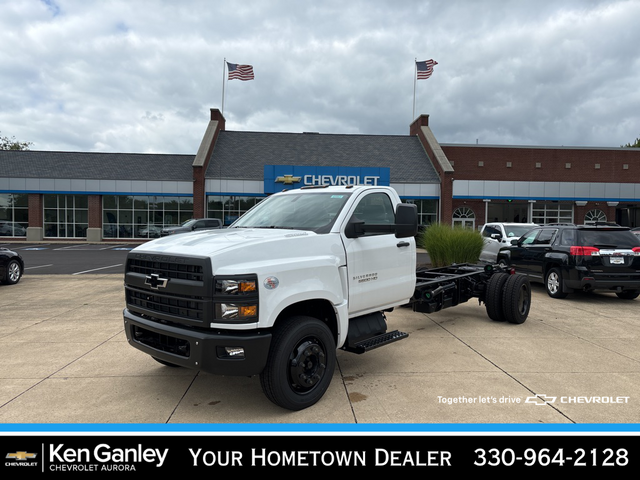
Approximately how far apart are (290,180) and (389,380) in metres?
26.3

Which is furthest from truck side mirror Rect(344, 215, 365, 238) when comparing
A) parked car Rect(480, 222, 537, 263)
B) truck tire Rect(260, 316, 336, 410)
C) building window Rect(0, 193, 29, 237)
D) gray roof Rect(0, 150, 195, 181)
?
building window Rect(0, 193, 29, 237)

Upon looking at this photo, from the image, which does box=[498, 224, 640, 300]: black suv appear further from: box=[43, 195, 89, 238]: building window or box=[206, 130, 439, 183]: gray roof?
box=[43, 195, 89, 238]: building window

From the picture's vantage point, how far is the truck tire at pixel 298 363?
3.69 m

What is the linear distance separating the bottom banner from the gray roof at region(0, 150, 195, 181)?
100 feet

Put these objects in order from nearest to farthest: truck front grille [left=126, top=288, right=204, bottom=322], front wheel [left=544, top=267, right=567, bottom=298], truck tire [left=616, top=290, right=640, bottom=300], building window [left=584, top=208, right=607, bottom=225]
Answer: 1. truck front grille [left=126, top=288, right=204, bottom=322]
2. front wheel [left=544, top=267, right=567, bottom=298]
3. truck tire [left=616, top=290, right=640, bottom=300]
4. building window [left=584, top=208, right=607, bottom=225]

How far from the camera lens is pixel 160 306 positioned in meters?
3.94

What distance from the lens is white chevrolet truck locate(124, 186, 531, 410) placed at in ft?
11.6

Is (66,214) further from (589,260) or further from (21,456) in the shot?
(21,456)

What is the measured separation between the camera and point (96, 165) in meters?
33.6

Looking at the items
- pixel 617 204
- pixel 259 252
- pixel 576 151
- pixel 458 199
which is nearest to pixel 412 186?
pixel 458 199

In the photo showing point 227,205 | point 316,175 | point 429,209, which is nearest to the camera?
point 316,175

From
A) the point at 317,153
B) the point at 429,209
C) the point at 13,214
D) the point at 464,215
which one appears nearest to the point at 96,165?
the point at 13,214

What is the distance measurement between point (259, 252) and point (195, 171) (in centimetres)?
2905

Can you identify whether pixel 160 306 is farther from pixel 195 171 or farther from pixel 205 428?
pixel 195 171
